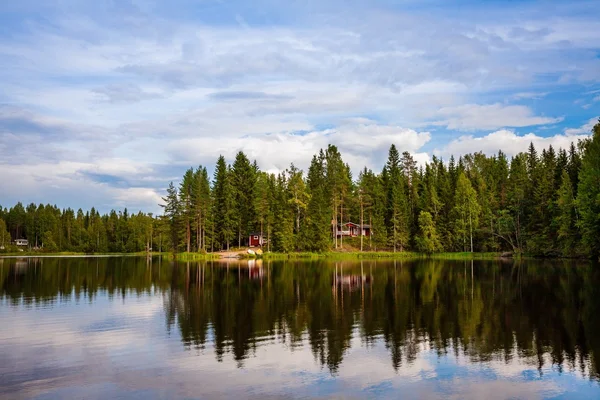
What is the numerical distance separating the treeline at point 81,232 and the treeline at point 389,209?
60.6 m

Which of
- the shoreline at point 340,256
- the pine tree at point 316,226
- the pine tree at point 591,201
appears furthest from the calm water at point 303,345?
the pine tree at point 316,226

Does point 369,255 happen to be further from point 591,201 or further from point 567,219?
point 591,201

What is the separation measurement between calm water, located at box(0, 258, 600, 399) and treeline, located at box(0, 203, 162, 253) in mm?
133049

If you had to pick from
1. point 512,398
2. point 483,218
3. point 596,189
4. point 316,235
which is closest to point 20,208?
point 316,235

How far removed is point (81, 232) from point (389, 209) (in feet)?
370

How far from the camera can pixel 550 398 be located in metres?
12.2

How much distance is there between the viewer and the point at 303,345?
707 inches

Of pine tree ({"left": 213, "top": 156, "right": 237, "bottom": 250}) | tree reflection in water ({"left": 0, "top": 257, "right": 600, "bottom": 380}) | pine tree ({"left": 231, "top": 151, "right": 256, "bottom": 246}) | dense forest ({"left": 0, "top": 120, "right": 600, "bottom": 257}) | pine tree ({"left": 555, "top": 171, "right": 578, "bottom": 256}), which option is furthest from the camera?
pine tree ({"left": 231, "top": 151, "right": 256, "bottom": 246})

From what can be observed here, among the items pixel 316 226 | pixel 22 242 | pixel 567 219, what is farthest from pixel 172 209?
pixel 22 242

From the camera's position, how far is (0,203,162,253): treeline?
535 ft

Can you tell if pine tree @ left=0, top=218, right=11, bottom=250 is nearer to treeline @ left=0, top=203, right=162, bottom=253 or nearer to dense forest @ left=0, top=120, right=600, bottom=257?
treeline @ left=0, top=203, right=162, bottom=253

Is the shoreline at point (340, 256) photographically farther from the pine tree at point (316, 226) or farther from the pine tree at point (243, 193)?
the pine tree at point (243, 193)

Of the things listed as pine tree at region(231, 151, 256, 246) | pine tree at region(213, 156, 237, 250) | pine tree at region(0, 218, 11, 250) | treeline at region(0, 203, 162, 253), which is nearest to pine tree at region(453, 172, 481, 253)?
pine tree at region(231, 151, 256, 246)

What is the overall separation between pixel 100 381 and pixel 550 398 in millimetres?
12206
